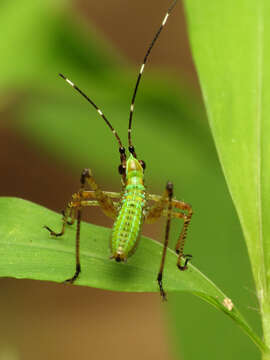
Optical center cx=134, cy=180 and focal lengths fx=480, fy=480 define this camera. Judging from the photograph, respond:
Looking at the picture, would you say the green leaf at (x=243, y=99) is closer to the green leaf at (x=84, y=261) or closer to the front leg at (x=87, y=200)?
the green leaf at (x=84, y=261)

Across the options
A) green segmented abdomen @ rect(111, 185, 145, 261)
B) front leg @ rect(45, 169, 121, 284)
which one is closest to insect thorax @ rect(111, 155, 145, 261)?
green segmented abdomen @ rect(111, 185, 145, 261)

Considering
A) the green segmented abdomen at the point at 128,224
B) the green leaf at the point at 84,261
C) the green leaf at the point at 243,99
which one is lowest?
the green leaf at the point at 84,261

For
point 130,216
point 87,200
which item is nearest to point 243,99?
point 130,216

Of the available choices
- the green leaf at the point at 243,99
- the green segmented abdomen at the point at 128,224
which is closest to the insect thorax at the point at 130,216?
the green segmented abdomen at the point at 128,224

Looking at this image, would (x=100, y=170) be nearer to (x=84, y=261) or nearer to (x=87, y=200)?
(x=87, y=200)

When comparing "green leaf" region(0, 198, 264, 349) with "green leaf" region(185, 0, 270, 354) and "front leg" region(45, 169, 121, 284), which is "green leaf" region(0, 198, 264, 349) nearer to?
"front leg" region(45, 169, 121, 284)

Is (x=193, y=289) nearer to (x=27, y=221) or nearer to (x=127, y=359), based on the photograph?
(x=27, y=221)

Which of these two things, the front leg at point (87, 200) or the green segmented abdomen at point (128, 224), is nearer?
the green segmented abdomen at point (128, 224)

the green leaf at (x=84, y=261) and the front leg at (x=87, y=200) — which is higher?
the front leg at (x=87, y=200)
